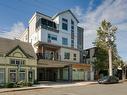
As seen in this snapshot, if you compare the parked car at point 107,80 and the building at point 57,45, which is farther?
the building at point 57,45

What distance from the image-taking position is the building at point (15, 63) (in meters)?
36.6

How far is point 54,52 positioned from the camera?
5050cm

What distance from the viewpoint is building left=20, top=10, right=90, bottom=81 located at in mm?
47669

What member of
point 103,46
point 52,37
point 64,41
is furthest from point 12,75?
point 103,46

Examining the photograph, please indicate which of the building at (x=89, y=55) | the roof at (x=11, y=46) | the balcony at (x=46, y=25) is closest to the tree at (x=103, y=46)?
the building at (x=89, y=55)

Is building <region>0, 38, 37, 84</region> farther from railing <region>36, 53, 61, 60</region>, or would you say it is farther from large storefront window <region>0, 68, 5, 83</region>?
railing <region>36, 53, 61, 60</region>

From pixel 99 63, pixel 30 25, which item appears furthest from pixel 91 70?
pixel 30 25

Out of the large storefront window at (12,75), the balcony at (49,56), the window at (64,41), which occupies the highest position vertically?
the window at (64,41)

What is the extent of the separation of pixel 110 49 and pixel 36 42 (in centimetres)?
1624

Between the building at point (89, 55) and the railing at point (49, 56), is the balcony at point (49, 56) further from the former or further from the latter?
the building at point (89, 55)

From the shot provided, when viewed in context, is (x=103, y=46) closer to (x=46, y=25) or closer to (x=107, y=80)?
(x=107, y=80)

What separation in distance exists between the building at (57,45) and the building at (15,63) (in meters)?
5.02

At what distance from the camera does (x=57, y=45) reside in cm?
4928

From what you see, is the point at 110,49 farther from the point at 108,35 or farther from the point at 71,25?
the point at 71,25
